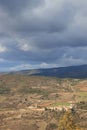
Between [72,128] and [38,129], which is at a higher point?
[72,128]

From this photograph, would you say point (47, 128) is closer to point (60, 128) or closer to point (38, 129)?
point (38, 129)

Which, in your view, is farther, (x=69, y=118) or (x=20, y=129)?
(x=20, y=129)

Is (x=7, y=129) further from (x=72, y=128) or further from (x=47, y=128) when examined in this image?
(x=72, y=128)

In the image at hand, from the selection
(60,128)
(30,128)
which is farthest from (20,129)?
(60,128)

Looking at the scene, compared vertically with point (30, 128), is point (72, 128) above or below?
above

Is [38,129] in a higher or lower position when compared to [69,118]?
lower

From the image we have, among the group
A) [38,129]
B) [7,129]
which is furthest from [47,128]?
[7,129]

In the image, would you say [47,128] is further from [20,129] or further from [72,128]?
[72,128]

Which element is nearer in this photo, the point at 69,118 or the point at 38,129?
the point at 69,118
